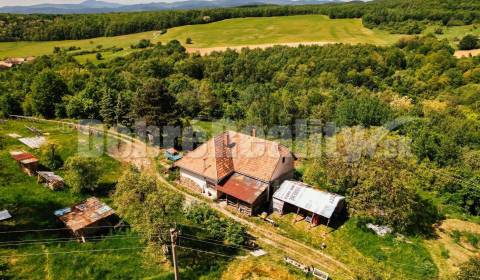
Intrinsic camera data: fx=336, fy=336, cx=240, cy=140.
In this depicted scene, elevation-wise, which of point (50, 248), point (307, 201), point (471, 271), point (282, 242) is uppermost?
point (471, 271)

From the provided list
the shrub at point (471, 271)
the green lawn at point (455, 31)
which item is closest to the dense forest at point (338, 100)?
the shrub at point (471, 271)

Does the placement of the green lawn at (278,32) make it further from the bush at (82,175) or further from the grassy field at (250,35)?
the bush at (82,175)

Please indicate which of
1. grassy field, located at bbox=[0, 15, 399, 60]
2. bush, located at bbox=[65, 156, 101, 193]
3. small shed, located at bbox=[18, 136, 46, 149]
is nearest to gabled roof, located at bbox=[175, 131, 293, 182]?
bush, located at bbox=[65, 156, 101, 193]

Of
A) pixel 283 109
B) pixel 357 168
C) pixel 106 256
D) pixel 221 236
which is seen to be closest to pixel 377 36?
pixel 283 109

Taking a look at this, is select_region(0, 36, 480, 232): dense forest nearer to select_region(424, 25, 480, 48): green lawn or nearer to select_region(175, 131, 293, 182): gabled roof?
select_region(175, 131, 293, 182): gabled roof

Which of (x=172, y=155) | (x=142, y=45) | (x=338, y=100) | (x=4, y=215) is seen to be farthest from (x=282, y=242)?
(x=142, y=45)

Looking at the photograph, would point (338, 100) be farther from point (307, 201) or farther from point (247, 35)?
point (247, 35)
